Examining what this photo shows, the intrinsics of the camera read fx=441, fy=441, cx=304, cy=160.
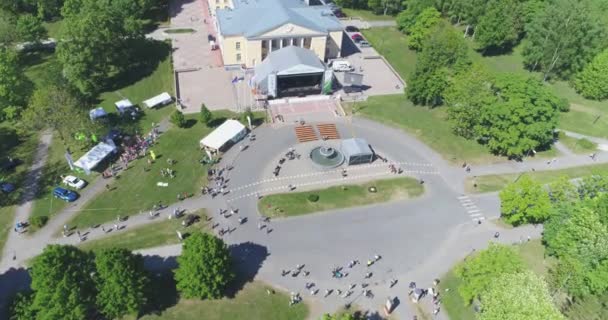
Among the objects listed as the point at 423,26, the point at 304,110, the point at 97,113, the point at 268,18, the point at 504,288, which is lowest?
the point at 97,113

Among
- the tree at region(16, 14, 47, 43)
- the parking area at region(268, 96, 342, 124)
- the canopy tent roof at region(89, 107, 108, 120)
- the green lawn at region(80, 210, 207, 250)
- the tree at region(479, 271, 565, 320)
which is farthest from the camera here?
the tree at region(16, 14, 47, 43)

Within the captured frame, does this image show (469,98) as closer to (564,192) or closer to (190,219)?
(564,192)

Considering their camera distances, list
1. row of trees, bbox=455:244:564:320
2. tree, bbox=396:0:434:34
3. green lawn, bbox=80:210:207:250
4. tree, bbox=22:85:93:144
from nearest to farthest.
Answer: row of trees, bbox=455:244:564:320, green lawn, bbox=80:210:207:250, tree, bbox=22:85:93:144, tree, bbox=396:0:434:34

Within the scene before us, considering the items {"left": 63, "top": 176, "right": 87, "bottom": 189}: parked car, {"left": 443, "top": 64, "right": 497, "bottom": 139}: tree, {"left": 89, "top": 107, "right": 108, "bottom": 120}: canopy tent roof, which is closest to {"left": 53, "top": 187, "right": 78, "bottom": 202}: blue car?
{"left": 63, "top": 176, "right": 87, "bottom": 189}: parked car

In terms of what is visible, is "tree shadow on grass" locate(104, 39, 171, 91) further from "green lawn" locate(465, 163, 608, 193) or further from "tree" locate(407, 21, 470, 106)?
"green lawn" locate(465, 163, 608, 193)

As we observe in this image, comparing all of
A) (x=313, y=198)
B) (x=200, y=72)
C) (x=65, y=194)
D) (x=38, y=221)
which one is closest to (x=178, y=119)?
(x=200, y=72)

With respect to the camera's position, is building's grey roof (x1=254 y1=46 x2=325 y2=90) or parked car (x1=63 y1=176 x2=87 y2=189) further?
building's grey roof (x1=254 y1=46 x2=325 y2=90)
